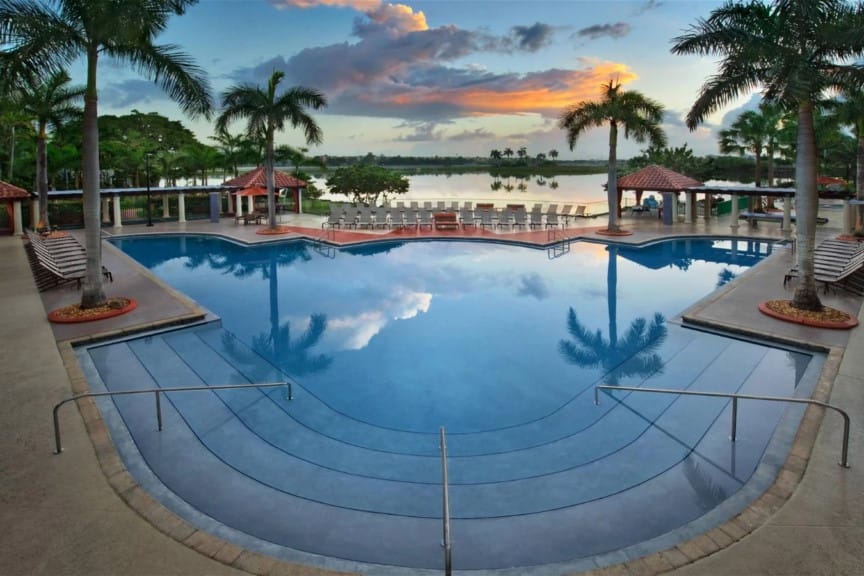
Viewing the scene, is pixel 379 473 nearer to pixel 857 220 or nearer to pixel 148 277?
pixel 148 277

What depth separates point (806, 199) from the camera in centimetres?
1008

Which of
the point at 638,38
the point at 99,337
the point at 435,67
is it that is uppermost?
the point at 435,67

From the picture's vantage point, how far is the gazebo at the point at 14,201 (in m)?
22.9

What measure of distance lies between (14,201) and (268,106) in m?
10.9

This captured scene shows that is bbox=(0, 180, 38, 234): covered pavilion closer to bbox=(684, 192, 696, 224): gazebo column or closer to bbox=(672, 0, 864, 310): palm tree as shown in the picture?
bbox=(672, 0, 864, 310): palm tree

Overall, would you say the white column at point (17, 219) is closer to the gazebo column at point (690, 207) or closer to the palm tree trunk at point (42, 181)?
the palm tree trunk at point (42, 181)

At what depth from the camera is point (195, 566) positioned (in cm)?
404

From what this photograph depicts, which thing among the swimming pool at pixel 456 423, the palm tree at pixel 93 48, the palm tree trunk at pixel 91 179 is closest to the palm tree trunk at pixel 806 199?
the swimming pool at pixel 456 423

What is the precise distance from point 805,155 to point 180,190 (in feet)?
85.2

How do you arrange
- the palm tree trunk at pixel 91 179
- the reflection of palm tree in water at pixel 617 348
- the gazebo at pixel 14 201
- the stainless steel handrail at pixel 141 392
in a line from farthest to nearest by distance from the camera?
the gazebo at pixel 14 201 < the palm tree trunk at pixel 91 179 < the reflection of palm tree in water at pixel 617 348 < the stainless steel handrail at pixel 141 392

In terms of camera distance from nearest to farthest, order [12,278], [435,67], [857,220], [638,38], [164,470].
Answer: [164,470] → [12,278] → [857,220] → [638,38] → [435,67]

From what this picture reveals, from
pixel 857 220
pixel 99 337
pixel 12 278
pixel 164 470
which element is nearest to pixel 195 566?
pixel 164 470

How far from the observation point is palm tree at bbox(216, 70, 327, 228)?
906 inches

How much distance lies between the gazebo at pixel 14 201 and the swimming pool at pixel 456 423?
579 inches
